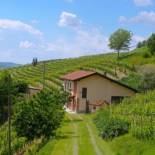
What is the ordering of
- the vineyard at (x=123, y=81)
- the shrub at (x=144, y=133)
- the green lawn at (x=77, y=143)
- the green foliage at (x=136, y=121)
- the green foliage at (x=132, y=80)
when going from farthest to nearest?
the green foliage at (x=132, y=80), the vineyard at (x=123, y=81), the green lawn at (x=77, y=143), the green foliage at (x=136, y=121), the shrub at (x=144, y=133)

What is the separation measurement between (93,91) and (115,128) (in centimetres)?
3663

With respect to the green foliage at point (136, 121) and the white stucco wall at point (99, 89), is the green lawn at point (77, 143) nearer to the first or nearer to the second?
the green foliage at point (136, 121)

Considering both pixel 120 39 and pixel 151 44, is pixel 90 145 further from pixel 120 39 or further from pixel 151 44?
pixel 120 39

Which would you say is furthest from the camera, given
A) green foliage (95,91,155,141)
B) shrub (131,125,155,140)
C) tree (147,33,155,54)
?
tree (147,33,155,54)

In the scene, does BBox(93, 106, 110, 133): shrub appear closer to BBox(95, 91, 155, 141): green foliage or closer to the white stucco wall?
BBox(95, 91, 155, 141): green foliage

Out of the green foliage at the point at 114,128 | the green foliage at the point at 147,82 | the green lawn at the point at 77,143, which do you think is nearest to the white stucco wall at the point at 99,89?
the green foliage at the point at 147,82

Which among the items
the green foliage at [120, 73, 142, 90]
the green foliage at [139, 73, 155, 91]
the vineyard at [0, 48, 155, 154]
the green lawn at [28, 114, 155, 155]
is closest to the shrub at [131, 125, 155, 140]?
the vineyard at [0, 48, 155, 154]

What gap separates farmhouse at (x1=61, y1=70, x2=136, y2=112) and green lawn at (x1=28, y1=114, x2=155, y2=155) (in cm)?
2594

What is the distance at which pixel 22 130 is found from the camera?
43094mm

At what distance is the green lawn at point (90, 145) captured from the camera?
28.8 m

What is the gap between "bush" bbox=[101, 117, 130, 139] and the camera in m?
35.6

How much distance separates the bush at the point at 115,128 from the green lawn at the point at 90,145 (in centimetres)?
62

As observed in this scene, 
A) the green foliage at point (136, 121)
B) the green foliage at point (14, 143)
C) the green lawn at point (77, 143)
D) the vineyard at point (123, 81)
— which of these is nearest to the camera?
the green foliage at point (136, 121)

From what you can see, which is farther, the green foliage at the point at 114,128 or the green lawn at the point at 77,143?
the green foliage at the point at 114,128
